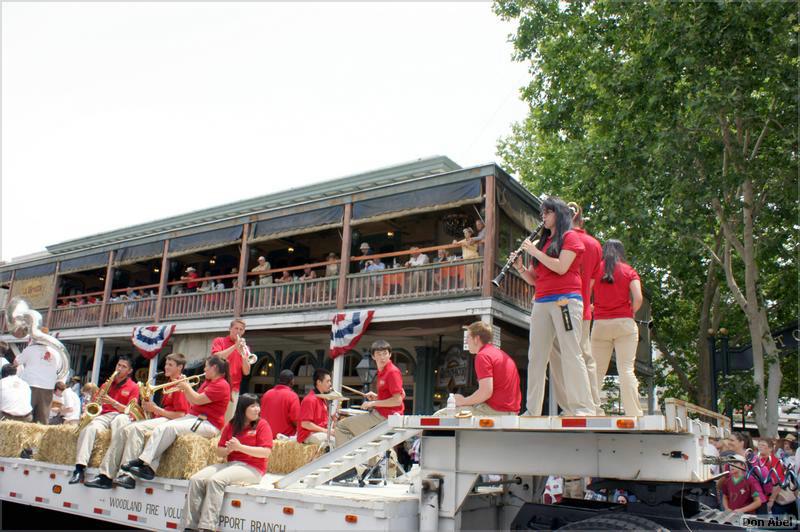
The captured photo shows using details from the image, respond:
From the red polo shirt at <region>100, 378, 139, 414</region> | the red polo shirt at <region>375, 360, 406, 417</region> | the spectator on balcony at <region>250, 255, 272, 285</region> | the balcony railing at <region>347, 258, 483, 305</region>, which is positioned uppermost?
the spectator on balcony at <region>250, 255, 272, 285</region>

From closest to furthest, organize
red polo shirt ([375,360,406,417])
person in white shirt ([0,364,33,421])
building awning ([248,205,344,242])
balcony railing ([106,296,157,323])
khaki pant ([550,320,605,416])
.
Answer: khaki pant ([550,320,605,416]) < red polo shirt ([375,360,406,417]) < person in white shirt ([0,364,33,421]) < building awning ([248,205,344,242]) < balcony railing ([106,296,157,323])

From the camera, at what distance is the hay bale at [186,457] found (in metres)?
5.64

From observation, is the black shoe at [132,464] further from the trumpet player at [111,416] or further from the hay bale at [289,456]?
the hay bale at [289,456]

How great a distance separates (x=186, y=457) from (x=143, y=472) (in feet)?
1.38

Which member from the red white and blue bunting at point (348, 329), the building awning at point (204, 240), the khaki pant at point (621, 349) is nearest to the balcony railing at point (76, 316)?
the building awning at point (204, 240)

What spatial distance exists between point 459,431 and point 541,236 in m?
1.72

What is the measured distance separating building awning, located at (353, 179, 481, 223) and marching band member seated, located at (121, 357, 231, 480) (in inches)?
311

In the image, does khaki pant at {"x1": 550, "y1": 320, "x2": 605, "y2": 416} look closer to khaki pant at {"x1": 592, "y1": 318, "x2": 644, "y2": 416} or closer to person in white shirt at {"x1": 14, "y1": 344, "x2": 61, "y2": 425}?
khaki pant at {"x1": 592, "y1": 318, "x2": 644, "y2": 416}

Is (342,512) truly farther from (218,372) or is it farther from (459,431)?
(218,372)

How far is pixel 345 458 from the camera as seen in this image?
506 centimetres

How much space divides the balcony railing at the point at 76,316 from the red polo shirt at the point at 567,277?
1917 centimetres

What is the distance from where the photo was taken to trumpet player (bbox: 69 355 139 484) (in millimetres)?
6164

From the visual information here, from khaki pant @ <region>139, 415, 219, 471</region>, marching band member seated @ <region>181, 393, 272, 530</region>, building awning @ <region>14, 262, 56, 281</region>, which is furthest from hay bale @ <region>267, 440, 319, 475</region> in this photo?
building awning @ <region>14, 262, 56, 281</region>

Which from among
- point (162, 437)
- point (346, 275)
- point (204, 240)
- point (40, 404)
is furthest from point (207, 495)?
point (204, 240)
